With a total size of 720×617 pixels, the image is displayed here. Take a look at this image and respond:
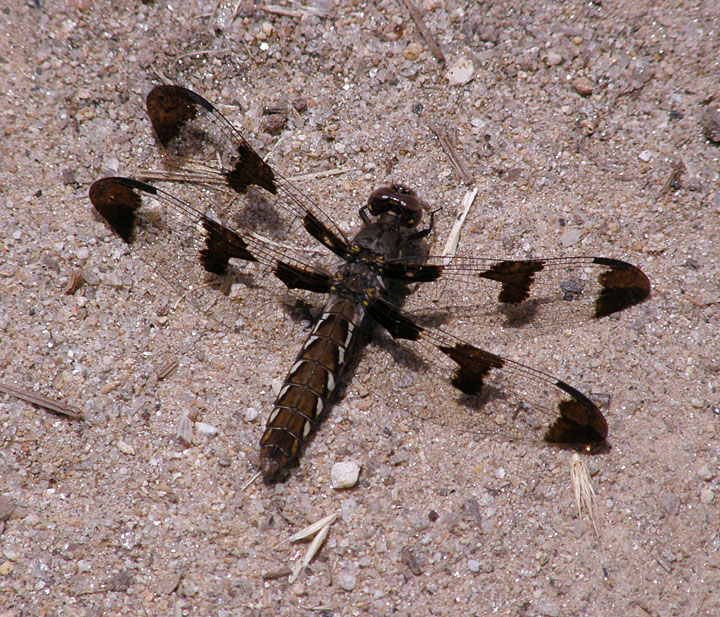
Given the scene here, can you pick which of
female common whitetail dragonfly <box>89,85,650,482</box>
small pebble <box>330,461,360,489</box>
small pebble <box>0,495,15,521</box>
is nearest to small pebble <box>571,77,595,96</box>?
female common whitetail dragonfly <box>89,85,650,482</box>

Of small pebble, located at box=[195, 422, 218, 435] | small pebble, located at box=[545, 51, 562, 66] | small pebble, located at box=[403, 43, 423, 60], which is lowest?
small pebble, located at box=[195, 422, 218, 435]

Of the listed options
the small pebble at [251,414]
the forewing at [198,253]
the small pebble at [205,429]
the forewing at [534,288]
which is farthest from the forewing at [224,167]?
the small pebble at [205,429]

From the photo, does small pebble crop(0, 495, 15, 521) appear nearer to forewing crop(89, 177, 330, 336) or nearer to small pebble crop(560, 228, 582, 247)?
forewing crop(89, 177, 330, 336)

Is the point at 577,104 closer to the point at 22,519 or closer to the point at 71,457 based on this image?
the point at 71,457

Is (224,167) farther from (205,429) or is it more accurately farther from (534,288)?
(534,288)

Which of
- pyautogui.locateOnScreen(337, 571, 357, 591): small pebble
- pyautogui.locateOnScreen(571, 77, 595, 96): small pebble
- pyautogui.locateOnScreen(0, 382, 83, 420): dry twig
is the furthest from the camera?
pyautogui.locateOnScreen(571, 77, 595, 96): small pebble

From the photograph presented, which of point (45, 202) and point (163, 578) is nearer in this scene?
point (163, 578)

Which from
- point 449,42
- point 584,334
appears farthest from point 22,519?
point 449,42
